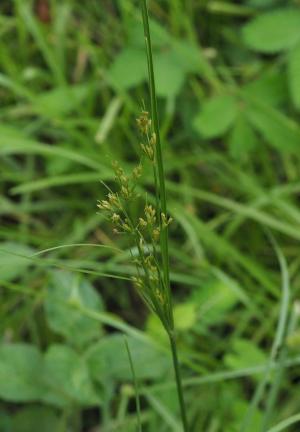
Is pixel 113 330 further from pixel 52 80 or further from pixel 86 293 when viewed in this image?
pixel 52 80

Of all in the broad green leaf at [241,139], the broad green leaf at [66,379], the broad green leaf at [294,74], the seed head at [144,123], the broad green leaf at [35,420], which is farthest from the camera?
the broad green leaf at [241,139]

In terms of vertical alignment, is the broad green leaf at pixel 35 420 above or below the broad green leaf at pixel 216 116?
below

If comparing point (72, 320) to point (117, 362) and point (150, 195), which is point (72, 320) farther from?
point (150, 195)

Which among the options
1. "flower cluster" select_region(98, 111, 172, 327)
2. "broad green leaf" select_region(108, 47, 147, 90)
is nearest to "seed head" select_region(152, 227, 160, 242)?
"flower cluster" select_region(98, 111, 172, 327)

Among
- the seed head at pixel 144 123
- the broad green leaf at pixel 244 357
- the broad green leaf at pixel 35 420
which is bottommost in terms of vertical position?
the broad green leaf at pixel 35 420

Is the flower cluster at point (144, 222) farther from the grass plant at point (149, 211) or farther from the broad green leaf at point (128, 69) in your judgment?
the broad green leaf at point (128, 69)

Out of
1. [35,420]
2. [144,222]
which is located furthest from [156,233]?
[35,420]

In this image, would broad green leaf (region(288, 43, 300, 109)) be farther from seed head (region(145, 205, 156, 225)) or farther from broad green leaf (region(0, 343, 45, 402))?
seed head (region(145, 205, 156, 225))

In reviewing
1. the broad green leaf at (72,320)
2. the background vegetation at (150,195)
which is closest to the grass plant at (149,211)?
the background vegetation at (150,195)
